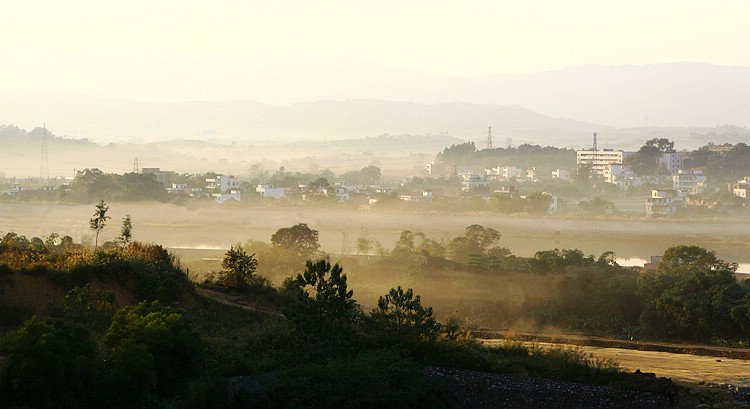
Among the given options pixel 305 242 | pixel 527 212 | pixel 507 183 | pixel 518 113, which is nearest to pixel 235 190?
pixel 527 212

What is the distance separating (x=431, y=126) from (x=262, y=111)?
80.7 ft

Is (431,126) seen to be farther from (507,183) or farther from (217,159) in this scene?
(507,183)

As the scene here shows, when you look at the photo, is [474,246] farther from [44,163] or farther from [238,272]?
[44,163]

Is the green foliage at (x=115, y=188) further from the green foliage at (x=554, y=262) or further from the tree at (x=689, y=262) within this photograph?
the tree at (x=689, y=262)

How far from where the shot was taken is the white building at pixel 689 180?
214ft

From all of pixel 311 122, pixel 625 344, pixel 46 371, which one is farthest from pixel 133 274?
pixel 311 122

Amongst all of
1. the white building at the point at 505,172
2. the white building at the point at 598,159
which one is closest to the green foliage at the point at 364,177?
the white building at the point at 505,172

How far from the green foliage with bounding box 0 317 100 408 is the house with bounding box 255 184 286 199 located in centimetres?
4551

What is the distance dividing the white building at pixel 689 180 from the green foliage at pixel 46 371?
5873cm

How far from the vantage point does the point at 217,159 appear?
322 feet

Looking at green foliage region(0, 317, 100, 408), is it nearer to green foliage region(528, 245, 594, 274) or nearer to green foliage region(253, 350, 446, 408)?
green foliage region(253, 350, 446, 408)

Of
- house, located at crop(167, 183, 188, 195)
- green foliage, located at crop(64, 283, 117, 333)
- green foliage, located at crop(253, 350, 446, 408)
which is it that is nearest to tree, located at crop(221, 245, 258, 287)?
green foliage, located at crop(64, 283, 117, 333)

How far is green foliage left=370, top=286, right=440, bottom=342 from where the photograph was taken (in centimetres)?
1291

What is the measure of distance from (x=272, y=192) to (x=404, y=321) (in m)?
42.9
